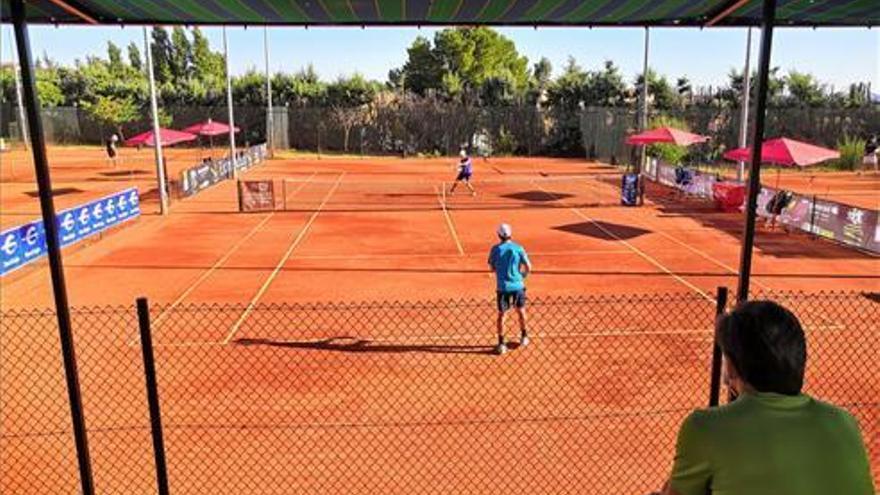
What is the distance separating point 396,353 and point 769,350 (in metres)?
8.48

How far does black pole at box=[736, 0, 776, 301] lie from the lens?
4473 mm

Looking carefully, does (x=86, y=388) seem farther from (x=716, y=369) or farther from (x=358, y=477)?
(x=716, y=369)

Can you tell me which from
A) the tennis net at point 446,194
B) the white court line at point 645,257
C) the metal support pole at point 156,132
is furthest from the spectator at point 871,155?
the metal support pole at point 156,132

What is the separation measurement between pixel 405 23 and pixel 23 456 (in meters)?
5.98

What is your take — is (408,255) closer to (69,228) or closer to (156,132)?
(69,228)

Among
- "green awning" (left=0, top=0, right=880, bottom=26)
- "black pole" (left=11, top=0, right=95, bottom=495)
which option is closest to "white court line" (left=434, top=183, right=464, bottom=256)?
"green awning" (left=0, top=0, right=880, bottom=26)

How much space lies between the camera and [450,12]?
521 centimetres

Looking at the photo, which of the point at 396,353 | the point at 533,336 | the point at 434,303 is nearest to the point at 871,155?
the point at 434,303

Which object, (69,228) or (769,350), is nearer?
(769,350)

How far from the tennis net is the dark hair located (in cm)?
2347

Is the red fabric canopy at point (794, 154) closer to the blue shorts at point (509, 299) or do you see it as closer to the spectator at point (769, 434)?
the blue shorts at point (509, 299)

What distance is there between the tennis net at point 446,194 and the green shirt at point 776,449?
23544 mm

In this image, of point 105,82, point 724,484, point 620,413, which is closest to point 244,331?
point 620,413

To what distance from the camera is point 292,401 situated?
872cm
